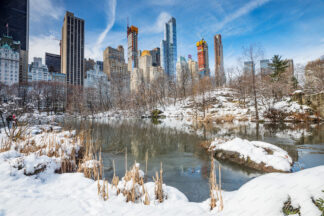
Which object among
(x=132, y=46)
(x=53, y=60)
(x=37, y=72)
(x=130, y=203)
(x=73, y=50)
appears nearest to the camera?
(x=130, y=203)

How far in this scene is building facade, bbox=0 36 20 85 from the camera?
8881cm

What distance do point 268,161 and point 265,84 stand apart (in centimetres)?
2726

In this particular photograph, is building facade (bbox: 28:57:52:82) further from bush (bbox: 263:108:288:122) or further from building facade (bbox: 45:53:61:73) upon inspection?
bush (bbox: 263:108:288:122)

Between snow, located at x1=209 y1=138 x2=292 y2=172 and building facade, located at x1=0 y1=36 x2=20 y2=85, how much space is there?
121 m

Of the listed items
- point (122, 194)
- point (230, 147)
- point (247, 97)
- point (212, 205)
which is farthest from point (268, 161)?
point (247, 97)

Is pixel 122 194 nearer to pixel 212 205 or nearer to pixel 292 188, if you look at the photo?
pixel 212 205

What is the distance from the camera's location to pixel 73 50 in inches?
5340

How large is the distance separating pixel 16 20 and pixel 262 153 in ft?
676

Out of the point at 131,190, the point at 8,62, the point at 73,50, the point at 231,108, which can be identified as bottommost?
the point at 131,190

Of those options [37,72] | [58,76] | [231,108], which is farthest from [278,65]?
[37,72]

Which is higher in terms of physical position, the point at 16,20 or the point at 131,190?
the point at 16,20

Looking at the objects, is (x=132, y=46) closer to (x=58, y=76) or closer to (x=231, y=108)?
(x=58, y=76)

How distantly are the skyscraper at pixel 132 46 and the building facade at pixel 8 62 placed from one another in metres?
86.3

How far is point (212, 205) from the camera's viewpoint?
2873 millimetres
